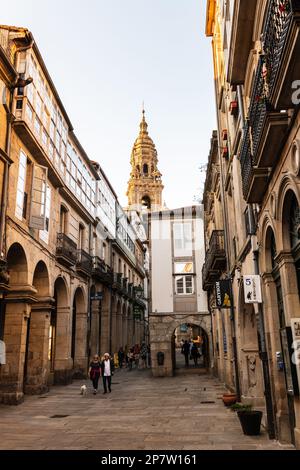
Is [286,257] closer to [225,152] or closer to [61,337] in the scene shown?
[225,152]

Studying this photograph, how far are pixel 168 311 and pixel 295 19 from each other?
24063mm

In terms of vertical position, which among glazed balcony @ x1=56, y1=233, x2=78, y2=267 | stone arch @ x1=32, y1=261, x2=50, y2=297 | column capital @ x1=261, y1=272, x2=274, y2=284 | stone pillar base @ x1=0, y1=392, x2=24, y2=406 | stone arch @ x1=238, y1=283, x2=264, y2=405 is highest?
glazed balcony @ x1=56, y1=233, x2=78, y2=267

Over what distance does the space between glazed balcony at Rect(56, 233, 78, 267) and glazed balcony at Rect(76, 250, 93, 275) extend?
1.20m

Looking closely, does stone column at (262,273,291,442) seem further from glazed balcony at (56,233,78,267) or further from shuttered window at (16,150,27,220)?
glazed balcony at (56,233,78,267)

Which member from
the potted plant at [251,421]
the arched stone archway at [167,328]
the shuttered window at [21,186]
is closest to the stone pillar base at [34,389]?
the shuttered window at [21,186]

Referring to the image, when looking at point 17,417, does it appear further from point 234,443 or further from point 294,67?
point 294,67

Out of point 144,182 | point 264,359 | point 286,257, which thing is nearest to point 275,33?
point 286,257

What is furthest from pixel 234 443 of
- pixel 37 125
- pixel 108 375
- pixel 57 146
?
pixel 57 146

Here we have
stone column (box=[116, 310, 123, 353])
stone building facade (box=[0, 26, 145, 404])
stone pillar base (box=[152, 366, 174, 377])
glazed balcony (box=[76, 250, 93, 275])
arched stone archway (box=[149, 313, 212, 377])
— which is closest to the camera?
stone building facade (box=[0, 26, 145, 404])

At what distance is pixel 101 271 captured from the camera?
28.6m

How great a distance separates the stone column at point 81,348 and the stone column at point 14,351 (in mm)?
8732

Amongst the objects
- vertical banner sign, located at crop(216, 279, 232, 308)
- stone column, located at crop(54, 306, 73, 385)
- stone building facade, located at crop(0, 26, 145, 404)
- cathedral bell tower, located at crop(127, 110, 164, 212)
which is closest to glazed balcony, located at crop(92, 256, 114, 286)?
stone building facade, located at crop(0, 26, 145, 404)

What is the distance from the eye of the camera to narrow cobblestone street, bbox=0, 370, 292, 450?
8781mm

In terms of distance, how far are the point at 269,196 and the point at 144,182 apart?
220 feet
